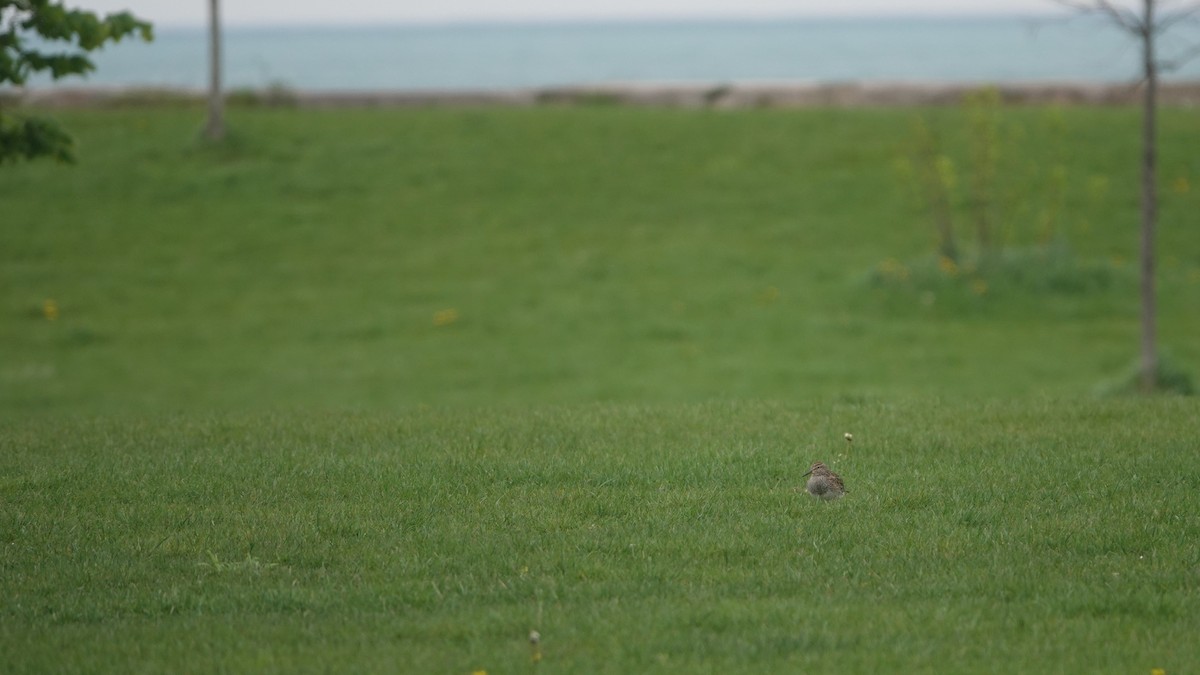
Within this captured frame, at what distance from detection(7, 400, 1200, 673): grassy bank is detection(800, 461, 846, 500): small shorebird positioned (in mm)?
94

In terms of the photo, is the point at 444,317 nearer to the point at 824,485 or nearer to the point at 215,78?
the point at 215,78

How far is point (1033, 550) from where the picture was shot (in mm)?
5996

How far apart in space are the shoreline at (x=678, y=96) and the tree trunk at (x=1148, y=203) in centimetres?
1531

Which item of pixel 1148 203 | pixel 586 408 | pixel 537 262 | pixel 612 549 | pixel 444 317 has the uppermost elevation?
pixel 1148 203

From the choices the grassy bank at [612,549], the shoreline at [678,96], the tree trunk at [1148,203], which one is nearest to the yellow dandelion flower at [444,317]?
the tree trunk at [1148,203]

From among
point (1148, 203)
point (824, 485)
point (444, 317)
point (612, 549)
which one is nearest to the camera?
point (612, 549)

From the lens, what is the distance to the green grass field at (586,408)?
523cm

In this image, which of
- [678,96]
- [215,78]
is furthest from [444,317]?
[678,96]

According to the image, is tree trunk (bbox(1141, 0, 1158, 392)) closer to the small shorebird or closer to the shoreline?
the small shorebird

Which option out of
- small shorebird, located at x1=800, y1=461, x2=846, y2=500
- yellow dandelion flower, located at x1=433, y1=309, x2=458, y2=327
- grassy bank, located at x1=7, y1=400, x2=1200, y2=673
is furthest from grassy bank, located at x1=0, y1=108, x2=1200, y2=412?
small shorebird, located at x1=800, y1=461, x2=846, y2=500

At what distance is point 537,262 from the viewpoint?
20.5 m

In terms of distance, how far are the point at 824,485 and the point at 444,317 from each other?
12.4 meters

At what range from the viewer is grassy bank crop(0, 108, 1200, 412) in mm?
16297

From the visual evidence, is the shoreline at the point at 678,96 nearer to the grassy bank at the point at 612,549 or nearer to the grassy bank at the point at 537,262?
the grassy bank at the point at 537,262
